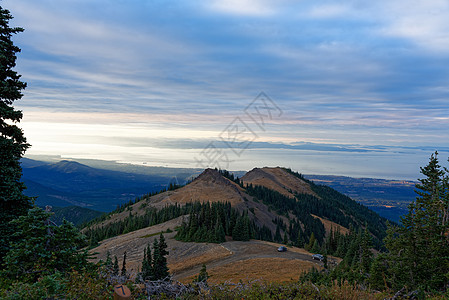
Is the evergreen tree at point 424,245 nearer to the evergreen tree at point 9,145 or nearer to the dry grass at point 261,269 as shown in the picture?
the evergreen tree at point 9,145

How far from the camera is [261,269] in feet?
196

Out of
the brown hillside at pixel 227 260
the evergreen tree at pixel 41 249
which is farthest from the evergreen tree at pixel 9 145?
the brown hillside at pixel 227 260

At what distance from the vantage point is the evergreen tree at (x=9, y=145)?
46.4 feet

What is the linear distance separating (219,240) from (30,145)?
79307 millimetres

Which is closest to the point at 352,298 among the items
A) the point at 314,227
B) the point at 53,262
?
the point at 53,262

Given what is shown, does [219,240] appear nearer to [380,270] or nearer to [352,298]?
[380,270]

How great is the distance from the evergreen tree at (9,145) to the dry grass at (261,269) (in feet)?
146

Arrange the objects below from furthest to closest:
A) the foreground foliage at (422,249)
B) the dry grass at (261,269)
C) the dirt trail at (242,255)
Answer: the dirt trail at (242,255) < the dry grass at (261,269) < the foreground foliage at (422,249)

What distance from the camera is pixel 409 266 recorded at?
21016 millimetres

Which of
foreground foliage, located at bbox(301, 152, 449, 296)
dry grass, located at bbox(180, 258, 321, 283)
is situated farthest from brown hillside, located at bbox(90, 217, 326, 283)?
foreground foliage, located at bbox(301, 152, 449, 296)

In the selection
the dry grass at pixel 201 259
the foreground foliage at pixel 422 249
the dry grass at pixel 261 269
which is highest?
the foreground foliage at pixel 422 249

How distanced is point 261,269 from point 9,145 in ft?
181

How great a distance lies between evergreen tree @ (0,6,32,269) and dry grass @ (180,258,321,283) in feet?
146

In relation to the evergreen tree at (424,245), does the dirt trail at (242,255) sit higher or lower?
lower
